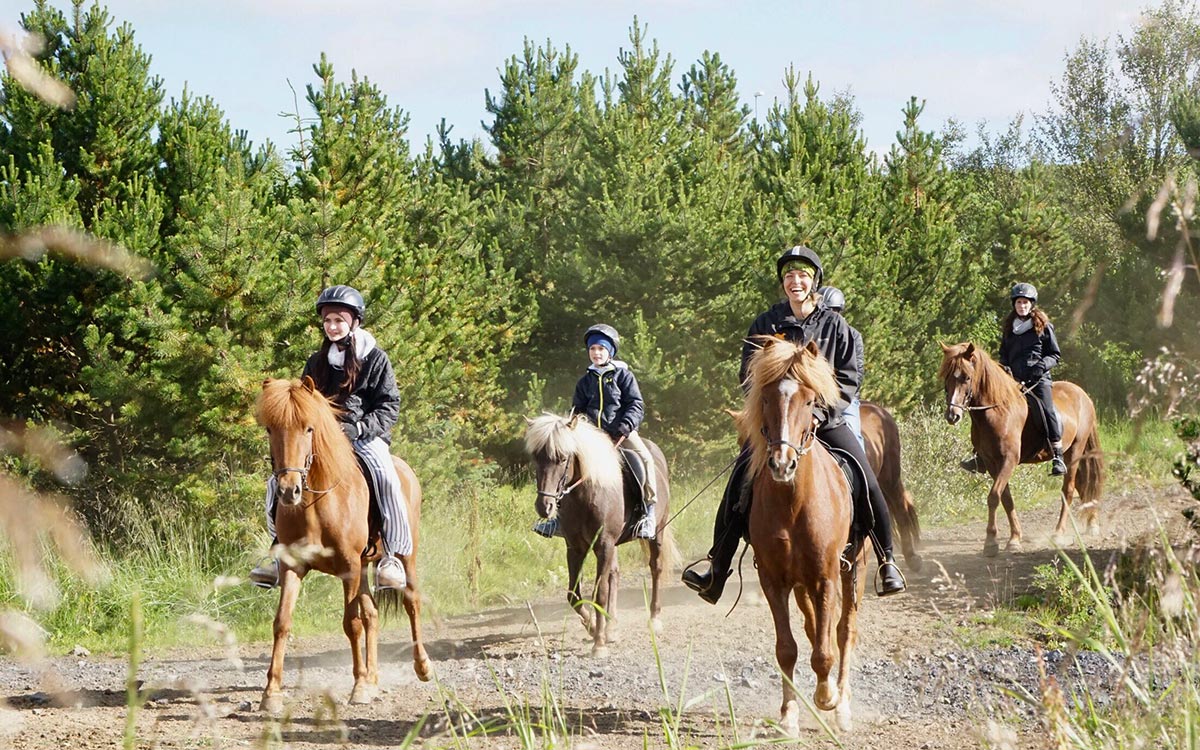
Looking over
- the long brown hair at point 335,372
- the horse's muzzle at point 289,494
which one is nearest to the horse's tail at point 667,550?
the long brown hair at point 335,372

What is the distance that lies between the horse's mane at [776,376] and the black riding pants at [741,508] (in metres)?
0.44

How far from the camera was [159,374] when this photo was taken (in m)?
11.3

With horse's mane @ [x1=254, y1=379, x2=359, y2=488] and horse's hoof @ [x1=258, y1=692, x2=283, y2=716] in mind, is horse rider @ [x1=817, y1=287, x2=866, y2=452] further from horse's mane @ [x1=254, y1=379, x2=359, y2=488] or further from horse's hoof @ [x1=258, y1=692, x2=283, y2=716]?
horse's hoof @ [x1=258, y1=692, x2=283, y2=716]

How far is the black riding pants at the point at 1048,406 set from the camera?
43.5 feet

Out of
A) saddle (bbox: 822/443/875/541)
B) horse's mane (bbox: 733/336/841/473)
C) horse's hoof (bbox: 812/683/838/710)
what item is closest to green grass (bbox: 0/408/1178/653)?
saddle (bbox: 822/443/875/541)

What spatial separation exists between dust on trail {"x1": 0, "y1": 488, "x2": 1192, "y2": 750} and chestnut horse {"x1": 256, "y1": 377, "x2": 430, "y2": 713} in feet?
1.08

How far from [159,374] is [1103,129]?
A: 79.9 ft

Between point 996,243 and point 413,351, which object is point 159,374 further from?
point 996,243

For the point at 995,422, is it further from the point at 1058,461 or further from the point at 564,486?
the point at 564,486

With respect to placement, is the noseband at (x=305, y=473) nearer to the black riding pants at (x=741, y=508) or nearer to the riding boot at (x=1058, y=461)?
the black riding pants at (x=741, y=508)

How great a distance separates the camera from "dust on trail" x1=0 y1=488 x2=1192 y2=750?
6039 mm

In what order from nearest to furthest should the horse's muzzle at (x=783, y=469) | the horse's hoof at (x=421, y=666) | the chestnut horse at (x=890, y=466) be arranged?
the horse's muzzle at (x=783, y=469) → the horse's hoof at (x=421, y=666) → the chestnut horse at (x=890, y=466)

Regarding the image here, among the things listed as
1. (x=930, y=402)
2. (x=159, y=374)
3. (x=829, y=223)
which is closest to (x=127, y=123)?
(x=159, y=374)

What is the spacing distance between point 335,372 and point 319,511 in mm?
1141
